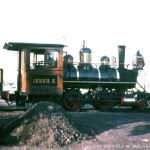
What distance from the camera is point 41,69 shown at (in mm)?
20906

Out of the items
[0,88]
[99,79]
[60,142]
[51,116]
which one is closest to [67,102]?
[99,79]

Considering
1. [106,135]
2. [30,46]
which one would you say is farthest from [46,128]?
[30,46]

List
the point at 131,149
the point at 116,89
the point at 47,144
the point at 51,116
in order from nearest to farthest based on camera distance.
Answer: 1. the point at 131,149
2. the point at 47,144
3. the point at 51,116
4. the point at 116,89

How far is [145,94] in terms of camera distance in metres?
22.5

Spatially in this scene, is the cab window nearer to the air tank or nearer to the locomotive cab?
the locomotive cab

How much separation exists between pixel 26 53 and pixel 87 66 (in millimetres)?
3268

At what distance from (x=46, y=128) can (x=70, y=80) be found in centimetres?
860

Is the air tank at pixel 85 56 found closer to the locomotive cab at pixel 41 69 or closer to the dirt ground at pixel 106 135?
the locomotive cab at pixel 41 69

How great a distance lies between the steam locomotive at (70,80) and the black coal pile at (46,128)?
6.32m

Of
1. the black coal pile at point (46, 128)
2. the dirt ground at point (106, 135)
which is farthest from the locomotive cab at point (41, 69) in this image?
the black coal pile at point (46, 128)

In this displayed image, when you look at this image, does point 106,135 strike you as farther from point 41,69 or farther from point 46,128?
point 41,69

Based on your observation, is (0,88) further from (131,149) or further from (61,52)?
(131,149)

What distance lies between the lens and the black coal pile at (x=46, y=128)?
12.5m

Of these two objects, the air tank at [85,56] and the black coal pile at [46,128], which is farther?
the air tank at [85,56]
